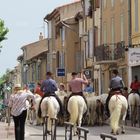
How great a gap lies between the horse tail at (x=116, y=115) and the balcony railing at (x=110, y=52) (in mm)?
20255

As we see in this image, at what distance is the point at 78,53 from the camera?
6706cm

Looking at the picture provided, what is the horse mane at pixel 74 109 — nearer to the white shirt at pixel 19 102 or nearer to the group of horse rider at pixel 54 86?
the group of horse rider at pixel 54 86

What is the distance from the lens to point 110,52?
49.0m

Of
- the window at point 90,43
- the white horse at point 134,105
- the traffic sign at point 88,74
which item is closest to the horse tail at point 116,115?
the white horse at point 134,105

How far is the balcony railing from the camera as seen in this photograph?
153 ft

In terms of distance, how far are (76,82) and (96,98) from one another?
877 cm

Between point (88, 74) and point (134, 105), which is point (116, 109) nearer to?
point (134, 105)

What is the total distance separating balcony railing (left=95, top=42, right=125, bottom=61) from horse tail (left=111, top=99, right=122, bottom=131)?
66.5 feet

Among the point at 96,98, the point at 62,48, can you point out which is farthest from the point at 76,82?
the point at 62,48

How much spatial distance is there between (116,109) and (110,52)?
2377 centimetres

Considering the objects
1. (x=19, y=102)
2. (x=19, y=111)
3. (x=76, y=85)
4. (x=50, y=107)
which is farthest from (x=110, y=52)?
(x=19, y=111)

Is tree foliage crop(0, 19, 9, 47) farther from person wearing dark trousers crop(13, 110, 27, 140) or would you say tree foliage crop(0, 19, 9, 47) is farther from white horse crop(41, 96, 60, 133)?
person wearing dark trousers crop(13, 110, 27, 140)

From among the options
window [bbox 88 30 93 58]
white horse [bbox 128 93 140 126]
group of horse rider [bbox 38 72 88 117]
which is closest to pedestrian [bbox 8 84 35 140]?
group of horse rider [bbox 38 72 88 117]

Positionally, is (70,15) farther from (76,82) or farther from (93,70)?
(76,82)
